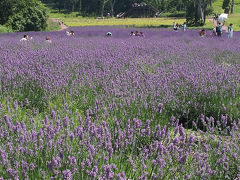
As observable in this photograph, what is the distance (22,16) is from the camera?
24.2 m

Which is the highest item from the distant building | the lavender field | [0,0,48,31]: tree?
the distant building

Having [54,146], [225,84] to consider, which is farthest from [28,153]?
[225,84]

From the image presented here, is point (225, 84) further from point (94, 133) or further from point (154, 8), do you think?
point (154, 8)

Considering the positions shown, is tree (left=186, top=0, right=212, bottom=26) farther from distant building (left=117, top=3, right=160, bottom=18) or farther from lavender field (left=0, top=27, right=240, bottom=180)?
distant building (left=117, top=3, right=160, bottom=18)

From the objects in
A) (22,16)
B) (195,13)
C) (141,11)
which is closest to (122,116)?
(22,16)

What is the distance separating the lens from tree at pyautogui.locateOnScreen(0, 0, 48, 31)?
78.3ft

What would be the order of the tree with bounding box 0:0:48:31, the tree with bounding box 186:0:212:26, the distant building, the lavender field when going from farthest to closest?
the distant building, the tree with bounding box 186:0:212:26, the tree with bounding box 0:0:48:31, the lavender field

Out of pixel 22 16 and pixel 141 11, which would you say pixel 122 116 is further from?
pixel 141 11

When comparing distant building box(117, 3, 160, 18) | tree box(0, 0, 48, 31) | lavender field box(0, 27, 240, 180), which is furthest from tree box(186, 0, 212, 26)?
distant building box(117, 3, 160, 18)

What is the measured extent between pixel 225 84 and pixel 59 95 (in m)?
2.20

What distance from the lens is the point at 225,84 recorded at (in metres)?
3.69

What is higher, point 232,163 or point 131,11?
point 131,11

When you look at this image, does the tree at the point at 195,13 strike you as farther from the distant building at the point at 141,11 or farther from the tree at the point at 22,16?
the distant building at the point at 141,11

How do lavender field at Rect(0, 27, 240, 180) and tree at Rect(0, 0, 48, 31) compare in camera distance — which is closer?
lavender field at Rect(0, 27, 240, 180)
